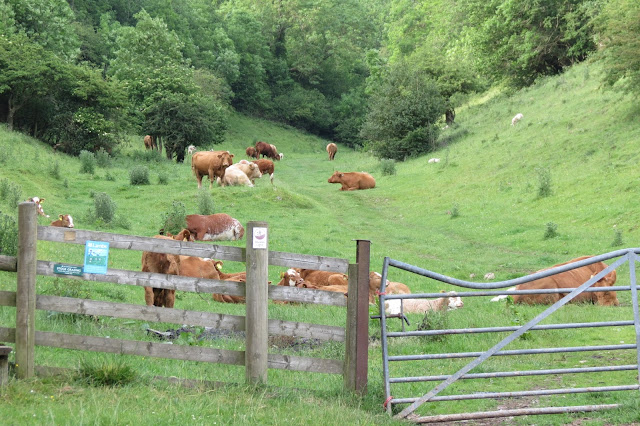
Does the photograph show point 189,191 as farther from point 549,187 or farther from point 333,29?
point 333,29

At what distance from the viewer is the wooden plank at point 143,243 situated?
6.62 m

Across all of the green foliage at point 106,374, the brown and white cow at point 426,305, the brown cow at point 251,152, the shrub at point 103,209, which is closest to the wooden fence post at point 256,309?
the green foliage at point 106,374

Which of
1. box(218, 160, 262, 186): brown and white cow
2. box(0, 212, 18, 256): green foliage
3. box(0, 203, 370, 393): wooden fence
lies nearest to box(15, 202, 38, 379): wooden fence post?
box(0, 203, 370, 393): wooden fence

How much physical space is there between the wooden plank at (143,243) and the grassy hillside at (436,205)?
3.74 feet

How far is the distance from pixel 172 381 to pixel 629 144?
72.9ft

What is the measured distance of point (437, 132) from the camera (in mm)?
41062

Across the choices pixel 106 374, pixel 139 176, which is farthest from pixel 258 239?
pixel 139 176

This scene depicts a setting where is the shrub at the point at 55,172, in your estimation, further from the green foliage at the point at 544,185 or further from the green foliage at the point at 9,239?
the green foliage at the point at 544,185

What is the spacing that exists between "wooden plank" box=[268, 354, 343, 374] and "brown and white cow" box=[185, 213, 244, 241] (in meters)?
12.5

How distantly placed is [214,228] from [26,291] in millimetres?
12778

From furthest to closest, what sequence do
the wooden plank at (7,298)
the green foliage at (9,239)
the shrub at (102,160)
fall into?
the shrub at (102,160) → the green foliage at (9,239) → the wooden plank at (7,298)

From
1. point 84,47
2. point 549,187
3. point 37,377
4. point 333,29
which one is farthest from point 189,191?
point 333,29

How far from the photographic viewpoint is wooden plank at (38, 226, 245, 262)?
21.7ft

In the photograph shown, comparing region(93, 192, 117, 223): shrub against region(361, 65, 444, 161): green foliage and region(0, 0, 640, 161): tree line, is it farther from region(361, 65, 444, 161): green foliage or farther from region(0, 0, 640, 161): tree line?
region(361, 65, 444, 161): green foliage
